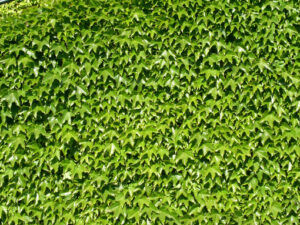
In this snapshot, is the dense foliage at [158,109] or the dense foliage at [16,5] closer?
the dense foliage at [158,109]

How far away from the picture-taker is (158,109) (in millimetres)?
2879

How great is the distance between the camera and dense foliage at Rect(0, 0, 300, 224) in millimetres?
2844

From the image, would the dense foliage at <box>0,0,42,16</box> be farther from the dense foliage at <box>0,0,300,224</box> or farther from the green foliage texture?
the dense foliage at <box>0,0,300,224</box>

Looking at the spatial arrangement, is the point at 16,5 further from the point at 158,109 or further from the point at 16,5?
the point at 158,109

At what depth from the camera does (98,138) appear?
2.91 m

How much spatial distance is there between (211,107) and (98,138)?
1.25 metres

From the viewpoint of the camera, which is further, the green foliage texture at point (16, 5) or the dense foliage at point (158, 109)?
the green foliage texture at point (16, 5)

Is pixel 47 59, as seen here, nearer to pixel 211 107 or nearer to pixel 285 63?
pixel 211 107

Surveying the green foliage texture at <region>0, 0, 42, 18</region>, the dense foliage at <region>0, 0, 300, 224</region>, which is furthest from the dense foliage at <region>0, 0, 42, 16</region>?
the dense foliage at <region>0, 0, 300, 224</region>

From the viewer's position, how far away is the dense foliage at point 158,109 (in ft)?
9.33

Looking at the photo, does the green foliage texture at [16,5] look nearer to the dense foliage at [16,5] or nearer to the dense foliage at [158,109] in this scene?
the dense foliage at [16,5]

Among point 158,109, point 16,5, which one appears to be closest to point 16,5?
point 16,5

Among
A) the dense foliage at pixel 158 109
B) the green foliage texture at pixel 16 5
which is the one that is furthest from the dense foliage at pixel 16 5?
the dense foliage at pixel 158 109

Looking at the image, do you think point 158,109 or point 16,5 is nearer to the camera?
point 158,109
